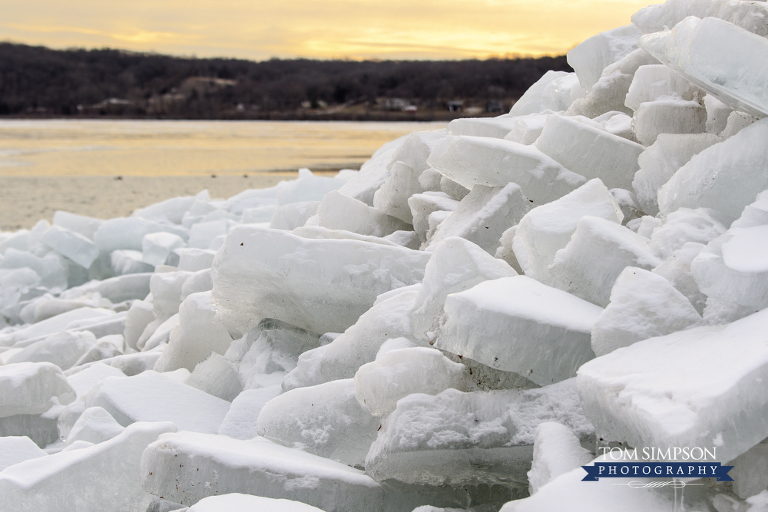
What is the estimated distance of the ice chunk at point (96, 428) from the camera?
178 cm

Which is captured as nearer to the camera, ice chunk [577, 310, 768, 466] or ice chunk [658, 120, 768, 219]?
ice chunk [577, 310, 768, 466]

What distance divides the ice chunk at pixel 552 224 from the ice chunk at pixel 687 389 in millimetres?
424

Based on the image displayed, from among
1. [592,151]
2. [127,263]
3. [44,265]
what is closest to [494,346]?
[592,151]

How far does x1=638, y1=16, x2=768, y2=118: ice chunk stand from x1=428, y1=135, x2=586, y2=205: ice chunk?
607mm

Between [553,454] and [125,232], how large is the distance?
17.1ft

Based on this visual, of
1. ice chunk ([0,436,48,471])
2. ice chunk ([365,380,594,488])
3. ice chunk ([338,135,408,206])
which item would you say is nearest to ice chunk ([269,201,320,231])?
ice chunk ([338,135,408,206])

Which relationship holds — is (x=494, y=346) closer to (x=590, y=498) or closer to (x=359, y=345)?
(x=590, y=498)

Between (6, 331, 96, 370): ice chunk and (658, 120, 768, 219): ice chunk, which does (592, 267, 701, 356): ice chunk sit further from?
(6, 331, 96, 370): ice chunk

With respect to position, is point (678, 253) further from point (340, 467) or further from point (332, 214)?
point (332, 214)

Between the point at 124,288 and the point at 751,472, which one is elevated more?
the point at 751,472

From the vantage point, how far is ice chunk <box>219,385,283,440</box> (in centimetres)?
175

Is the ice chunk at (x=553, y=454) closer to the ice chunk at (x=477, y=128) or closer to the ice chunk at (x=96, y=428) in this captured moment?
the ice chunk at (x=96, y=428)

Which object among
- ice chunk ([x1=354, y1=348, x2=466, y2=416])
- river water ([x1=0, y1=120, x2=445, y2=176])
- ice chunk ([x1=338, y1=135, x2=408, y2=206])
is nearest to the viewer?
ice chunk ([x1=354, y1=348, x2=466, y2=416])

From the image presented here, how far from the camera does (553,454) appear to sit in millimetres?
1167
